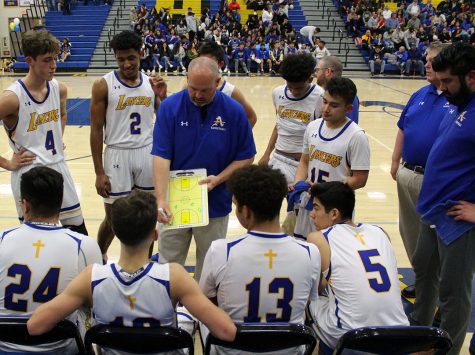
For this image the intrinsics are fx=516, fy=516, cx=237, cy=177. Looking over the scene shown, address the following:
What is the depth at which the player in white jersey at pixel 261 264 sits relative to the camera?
228 centimetres

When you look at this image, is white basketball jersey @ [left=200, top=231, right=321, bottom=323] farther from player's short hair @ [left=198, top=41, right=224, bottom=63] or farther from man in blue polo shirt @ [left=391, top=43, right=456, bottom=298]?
player's short hair @ [left=198, top=41, right=224, bottom=63]

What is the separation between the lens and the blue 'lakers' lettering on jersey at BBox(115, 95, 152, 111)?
162 inches

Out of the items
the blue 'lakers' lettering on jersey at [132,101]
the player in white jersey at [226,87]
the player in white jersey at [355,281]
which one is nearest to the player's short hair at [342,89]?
the player in white jersey at [226,87]

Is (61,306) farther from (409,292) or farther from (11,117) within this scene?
(409,292)

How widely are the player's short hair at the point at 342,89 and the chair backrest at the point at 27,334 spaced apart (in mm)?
2212

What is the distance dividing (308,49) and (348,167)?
18388 millimetres

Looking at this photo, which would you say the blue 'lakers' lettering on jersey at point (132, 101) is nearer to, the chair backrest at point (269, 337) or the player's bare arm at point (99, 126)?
the player's bare arm at point (99, 126)

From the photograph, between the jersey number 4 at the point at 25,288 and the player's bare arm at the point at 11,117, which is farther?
the player's bare arm at the point at 11,117

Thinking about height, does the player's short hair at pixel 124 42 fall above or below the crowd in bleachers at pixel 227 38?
above

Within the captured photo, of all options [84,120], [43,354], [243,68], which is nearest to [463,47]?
[43,354]

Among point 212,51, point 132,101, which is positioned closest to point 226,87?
point 212,51

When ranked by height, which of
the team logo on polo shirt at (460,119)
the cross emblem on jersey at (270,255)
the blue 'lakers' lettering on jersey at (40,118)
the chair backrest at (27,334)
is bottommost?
the chair backrest at (27,334)

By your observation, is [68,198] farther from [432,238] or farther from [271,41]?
[271,41]

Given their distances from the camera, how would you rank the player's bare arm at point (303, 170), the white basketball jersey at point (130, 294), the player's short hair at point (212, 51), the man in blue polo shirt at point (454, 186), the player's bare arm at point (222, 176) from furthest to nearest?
the player's short hair at point (212, 51), the player's bare arm at point (303, 170), the player's bare arm at point (222, 176), the man in blue polo shirt at point (454, 186), the white basketball jersey at point (130, 294)
